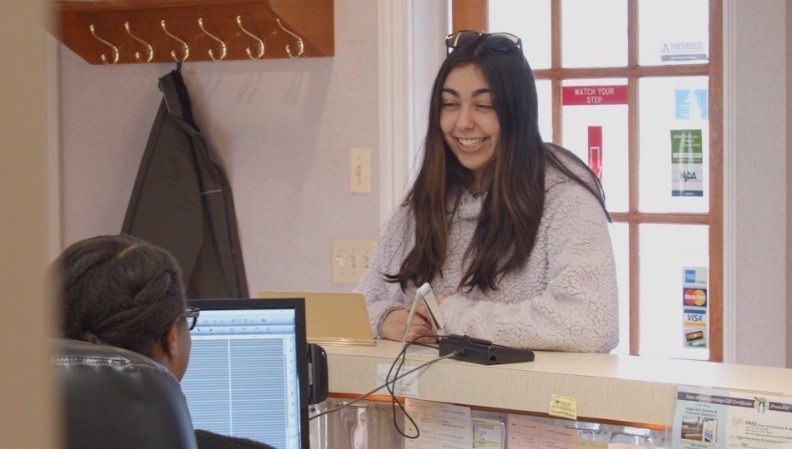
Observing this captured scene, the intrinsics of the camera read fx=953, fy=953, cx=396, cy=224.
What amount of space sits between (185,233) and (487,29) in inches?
43.8

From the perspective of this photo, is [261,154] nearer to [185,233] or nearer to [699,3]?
[185,233]

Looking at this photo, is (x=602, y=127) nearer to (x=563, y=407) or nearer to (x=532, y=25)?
Result: (x=532, y=25)

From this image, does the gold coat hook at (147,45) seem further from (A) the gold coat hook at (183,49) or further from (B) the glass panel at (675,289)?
(B) the glass panel at (675,289)

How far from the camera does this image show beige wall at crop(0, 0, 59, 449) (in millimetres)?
198

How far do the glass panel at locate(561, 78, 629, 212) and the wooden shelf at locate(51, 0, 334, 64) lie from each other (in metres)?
0.75

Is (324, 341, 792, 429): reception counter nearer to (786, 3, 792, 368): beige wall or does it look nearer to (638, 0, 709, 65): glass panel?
(786, 3, 792, 368): beige wall

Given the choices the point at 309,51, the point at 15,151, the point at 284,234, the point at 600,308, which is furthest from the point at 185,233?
the point at 15,151

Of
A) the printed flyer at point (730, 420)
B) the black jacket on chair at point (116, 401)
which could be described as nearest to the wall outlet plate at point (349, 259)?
the printed flyer at point (730, 420)

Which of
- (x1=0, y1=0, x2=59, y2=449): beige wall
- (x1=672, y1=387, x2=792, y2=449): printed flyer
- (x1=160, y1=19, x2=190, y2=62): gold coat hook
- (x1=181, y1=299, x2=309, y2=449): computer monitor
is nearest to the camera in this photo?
(x1=0, y1=0, x2=59, y2=449): beige wall

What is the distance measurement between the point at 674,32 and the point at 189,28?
1407mm

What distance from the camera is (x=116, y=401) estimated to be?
636mm

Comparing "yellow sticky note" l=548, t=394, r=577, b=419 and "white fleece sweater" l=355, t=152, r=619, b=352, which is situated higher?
"white fleece sweater" l=355, t=152, r=619, b=352

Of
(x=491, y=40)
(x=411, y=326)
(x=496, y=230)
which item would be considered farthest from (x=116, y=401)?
(x=491, y=40)

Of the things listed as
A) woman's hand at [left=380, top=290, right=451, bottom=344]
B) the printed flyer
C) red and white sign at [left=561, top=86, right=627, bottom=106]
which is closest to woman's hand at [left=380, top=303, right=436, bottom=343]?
woman's hand at [left=380, top=290, right=451, bottom=344]
